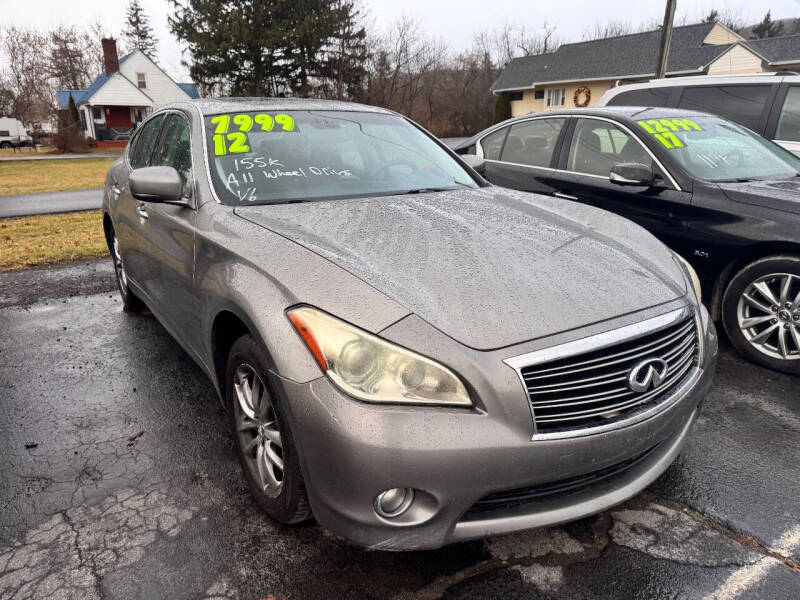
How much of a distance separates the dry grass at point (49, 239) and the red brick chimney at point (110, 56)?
155 ft

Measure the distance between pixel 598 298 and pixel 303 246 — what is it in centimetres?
110

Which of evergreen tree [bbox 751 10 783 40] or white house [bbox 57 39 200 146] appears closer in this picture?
white house [bbox 57 39 200 146]

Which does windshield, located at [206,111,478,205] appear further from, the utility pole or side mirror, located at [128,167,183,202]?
the utility pole

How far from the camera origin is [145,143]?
4.14m

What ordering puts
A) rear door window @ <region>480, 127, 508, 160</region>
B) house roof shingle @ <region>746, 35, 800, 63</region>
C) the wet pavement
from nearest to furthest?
1. rear door window @ <region>480, 127, 508, 160</region>
2. the wet pavement
3. house roof shingle @ <region>746, 35, 800, 63</region>

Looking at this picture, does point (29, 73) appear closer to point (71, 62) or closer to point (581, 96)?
point (71, 62)

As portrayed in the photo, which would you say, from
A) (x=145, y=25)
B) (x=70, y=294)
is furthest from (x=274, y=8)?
(x=145, y=25)

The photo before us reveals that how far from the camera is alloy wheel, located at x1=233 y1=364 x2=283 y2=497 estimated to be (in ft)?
7.03

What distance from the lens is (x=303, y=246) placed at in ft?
7.17

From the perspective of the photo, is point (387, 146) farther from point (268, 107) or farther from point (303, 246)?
point (303, 246)

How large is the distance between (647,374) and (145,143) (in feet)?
12.3

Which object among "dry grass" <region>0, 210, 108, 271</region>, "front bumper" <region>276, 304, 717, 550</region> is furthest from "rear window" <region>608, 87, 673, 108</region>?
"dry grass" <region>0, 210, 108, 271</region>

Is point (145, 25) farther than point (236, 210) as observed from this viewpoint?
Yes

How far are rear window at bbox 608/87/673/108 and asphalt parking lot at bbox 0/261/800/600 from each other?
4602mm
